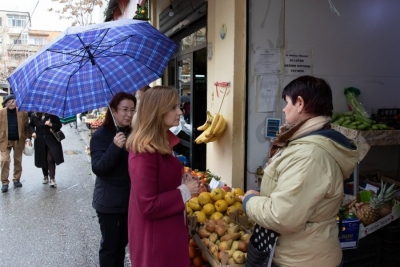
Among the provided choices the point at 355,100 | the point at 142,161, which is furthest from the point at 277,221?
the point at 355,100

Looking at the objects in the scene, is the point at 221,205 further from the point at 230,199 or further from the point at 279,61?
the point at 279,61

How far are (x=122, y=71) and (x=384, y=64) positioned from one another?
352cm

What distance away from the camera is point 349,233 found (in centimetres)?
291

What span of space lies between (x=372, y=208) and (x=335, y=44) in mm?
2174

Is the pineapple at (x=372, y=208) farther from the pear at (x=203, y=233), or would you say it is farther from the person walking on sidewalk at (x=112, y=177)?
the person walking on sidewalk at (x=112, y=177)

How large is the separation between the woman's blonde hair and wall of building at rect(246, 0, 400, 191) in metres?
2.14

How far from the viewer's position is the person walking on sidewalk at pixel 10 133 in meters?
6.94

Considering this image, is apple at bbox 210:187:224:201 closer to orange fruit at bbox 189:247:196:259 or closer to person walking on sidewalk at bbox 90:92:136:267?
orange fruit at bbox 189:247:196:259

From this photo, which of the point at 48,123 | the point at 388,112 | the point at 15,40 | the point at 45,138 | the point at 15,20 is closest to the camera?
the point at 388,112

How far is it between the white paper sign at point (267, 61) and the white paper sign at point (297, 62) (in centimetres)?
12

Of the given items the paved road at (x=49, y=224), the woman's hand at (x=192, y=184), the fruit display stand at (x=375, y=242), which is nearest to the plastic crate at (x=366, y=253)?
the fruit display stand at (x=375, y=242)

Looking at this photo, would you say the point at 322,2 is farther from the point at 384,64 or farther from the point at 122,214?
the point at 122,214

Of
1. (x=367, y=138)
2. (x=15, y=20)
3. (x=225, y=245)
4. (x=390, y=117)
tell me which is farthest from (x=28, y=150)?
(x=15, y=20)

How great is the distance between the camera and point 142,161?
2020 millimetres
